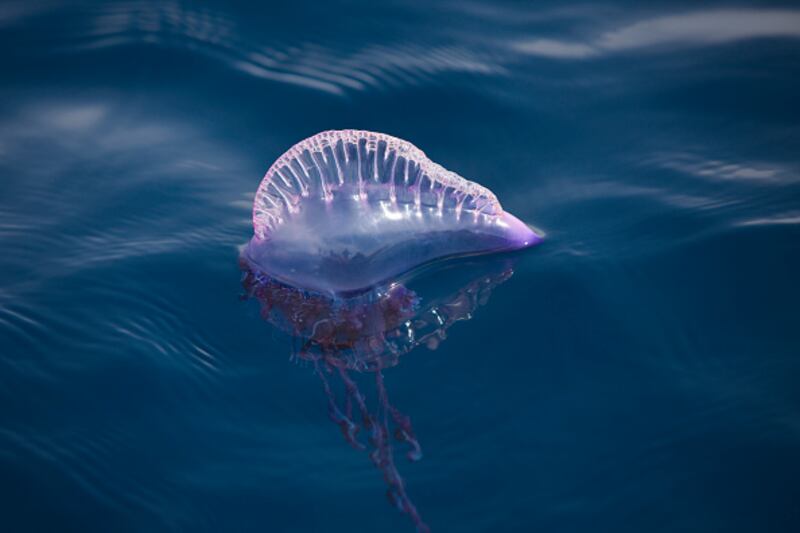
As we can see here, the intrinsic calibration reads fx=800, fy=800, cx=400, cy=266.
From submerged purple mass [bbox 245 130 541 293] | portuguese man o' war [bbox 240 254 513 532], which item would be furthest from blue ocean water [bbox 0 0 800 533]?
submerged purple mass [bbox 245 130 541 293]

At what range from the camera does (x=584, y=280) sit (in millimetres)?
3146

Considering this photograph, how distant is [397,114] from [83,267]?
1.66 metres

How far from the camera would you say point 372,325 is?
2.96 m

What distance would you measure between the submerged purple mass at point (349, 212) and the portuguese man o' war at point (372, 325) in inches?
2.9

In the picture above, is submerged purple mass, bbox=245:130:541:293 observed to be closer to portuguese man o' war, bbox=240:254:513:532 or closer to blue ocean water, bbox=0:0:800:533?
portuguese man o' war, bbox=240:254:513:532

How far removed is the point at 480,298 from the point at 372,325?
0.43 m

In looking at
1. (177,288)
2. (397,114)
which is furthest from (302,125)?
(177,288)

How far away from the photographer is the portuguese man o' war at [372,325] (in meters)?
2.66

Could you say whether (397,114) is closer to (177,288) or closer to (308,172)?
(308,172)

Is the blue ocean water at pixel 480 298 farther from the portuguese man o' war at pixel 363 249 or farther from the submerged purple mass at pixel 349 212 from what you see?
the submerged purple mass at pixel 349 212

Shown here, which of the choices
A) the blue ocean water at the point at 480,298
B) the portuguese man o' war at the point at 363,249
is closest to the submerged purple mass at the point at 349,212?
the portuguese man o' war at the point at 363,249

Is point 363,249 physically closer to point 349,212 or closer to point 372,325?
point 349,212

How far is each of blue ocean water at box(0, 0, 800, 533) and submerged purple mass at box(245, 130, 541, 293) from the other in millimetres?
273

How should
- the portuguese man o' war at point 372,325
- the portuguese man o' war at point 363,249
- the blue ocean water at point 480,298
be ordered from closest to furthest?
1. the blue ocean water at point 480,298
2. the portuguese man o' war at point 372,325
3. the portuguese man o' war at point 363,249
